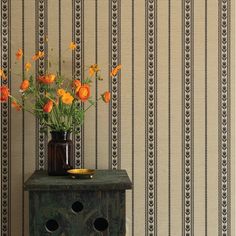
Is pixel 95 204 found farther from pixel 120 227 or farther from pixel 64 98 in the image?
pixel 64 98

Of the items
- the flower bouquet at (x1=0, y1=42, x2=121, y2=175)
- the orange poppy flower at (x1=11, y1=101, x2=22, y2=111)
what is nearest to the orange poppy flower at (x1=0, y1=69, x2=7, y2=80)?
the flower bouquet at (x1=0, y1=42, x2=121, y2=175)

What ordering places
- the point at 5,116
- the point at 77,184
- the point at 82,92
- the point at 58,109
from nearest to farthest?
the point at 77,184
the point at 82,92
the point at 58,109
the point at 5,116

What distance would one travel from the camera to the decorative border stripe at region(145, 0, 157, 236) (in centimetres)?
238

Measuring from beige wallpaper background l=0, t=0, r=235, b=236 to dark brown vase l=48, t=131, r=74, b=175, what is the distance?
8.3 inches

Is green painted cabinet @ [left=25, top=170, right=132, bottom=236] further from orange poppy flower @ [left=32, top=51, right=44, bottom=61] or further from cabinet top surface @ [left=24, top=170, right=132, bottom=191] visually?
orange poppy flower @ [left=32, top=51, right=44, bottom=61]

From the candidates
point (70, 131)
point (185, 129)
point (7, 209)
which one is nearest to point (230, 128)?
point (185, 129)

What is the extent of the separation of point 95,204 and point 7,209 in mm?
575

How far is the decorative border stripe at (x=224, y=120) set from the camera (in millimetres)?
2387

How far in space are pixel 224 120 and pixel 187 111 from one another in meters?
0.18

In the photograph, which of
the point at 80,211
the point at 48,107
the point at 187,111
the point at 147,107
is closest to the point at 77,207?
the point at 80,211

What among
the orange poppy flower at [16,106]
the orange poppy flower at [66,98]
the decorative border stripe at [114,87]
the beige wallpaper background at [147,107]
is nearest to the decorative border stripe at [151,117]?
the beige wallpaper background at [147,107]

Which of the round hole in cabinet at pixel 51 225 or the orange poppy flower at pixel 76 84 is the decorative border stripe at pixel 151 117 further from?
the round hole in cabinet at pixel 51 225

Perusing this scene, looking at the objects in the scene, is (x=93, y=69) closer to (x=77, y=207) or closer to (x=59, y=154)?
(x=59, y=154)

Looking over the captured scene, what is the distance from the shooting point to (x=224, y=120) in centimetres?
239
